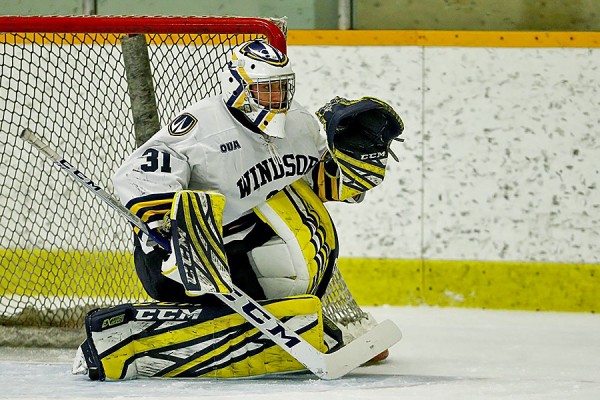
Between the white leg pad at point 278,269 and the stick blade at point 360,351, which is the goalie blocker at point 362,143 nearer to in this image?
the white leg pad at point 278,269

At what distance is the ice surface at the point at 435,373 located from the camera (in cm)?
300

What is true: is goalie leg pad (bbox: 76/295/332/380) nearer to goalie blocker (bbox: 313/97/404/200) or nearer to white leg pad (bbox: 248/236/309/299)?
white leg pad (bbox: 248/236/309/299)

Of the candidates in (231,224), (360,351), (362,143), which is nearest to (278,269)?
(231,224)

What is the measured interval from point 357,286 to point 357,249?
15 cm

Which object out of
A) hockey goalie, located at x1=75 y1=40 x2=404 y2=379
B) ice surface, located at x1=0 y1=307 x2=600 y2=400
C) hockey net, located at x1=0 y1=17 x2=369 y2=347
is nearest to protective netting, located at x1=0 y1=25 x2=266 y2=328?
hockey net, located at x1=0 y1=17 x2=369 y2=347

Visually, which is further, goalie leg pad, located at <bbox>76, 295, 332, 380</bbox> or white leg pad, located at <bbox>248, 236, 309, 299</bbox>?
white leg pad, located at <bbox>248, 236, 309, 299</bbox>

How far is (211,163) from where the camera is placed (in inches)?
127

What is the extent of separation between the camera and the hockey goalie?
3.13m

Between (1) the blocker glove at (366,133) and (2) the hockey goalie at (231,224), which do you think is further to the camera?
(1) the blocker glove at (366,133)

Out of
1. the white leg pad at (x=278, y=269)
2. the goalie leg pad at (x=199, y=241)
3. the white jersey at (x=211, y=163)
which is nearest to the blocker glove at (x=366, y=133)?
the white jersey at (x=211, y=163)

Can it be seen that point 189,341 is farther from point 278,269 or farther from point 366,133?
point 366,133

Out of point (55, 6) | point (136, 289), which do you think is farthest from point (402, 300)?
point (55, 6)

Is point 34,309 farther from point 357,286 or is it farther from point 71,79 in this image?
point 357,286

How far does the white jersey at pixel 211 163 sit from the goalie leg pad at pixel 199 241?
96 millimetres
